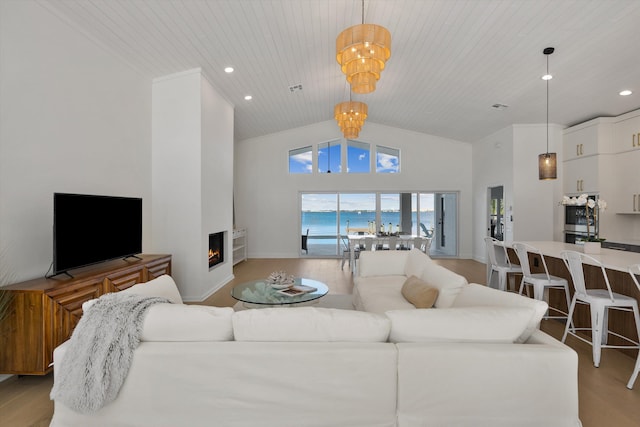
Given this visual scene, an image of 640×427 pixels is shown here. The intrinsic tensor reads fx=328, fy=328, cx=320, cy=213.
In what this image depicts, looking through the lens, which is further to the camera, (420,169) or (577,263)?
(420,169)

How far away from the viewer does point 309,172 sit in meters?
9.11

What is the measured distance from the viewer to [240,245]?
8555mm

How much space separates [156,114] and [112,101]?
2.82ft

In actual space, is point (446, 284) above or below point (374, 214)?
below

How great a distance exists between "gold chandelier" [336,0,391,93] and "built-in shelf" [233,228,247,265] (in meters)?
5.66

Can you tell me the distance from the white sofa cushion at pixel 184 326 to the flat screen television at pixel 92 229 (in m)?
1.71

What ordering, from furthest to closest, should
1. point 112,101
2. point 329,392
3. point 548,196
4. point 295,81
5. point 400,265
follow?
point 548,196
point 295,81
point 400,265
point 112,101
point 329,392

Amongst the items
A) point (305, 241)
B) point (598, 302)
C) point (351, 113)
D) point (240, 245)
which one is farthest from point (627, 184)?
point (240, 245)

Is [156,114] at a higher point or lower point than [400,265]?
higher

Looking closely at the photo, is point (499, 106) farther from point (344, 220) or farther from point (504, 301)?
point (504, 301)

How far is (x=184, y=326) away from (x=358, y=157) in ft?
26.1

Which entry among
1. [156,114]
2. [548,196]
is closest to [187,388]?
[156,114]

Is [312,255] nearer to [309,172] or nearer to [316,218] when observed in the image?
[316,218]

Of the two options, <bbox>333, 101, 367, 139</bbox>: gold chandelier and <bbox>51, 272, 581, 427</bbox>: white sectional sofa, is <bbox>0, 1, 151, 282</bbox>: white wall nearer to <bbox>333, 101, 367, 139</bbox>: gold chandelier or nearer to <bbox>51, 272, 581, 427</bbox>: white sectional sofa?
<bbox>51, 272, 581, 427</bbox>: white sectional sofa
